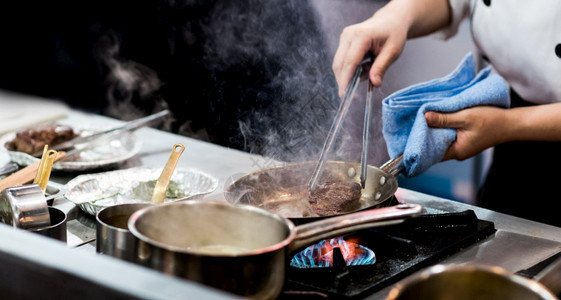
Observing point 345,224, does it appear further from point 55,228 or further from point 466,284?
point 55,228

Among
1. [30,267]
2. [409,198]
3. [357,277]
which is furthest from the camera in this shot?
[409,198]

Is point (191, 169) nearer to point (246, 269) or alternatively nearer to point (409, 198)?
point (409, 198)

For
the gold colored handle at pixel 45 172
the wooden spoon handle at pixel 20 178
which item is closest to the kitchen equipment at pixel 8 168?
the wooden spoon handle at pixel 20 178

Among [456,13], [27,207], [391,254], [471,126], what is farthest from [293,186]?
→ [456,13]

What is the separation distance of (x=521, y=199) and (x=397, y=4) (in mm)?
787

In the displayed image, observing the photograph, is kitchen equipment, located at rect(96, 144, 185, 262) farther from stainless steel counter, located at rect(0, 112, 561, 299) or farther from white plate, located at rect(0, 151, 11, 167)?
white plate, located at rect(0, 151, 11, 167)

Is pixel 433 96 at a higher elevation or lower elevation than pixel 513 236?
higher

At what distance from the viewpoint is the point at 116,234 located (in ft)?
3.67

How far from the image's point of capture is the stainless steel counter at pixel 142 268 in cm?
77

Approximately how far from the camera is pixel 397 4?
2.20 meters

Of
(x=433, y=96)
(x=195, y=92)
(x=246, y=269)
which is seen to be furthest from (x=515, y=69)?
(x=195, y=92)

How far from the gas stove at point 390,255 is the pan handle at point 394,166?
0.16 m

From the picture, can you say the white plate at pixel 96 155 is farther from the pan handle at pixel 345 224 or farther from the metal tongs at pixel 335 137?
the pan handle at pixel 345 224

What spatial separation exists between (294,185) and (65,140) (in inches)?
37.2
